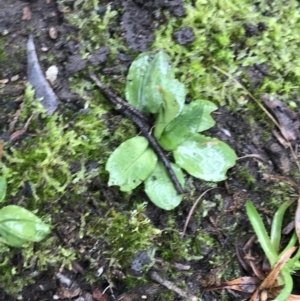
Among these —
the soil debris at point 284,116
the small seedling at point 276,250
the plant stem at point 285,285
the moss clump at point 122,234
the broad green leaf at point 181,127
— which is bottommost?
the plant stem at point 285,285

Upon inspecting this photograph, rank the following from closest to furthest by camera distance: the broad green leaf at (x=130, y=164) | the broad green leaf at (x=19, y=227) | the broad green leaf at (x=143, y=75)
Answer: the broad green leaf at (x=19, y=227) → the broad green leaf at (x=130, y=164) → the broad green leaf at (x=143, y=75)

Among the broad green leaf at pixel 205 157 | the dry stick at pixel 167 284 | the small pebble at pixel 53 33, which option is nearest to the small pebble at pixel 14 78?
the small pebble at pixel 53 33

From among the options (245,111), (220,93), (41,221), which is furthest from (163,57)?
(41,221)

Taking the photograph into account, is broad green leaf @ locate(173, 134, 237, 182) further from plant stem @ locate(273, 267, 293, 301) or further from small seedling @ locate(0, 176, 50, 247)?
small seedling @ locate(0, 176, 50, 247)

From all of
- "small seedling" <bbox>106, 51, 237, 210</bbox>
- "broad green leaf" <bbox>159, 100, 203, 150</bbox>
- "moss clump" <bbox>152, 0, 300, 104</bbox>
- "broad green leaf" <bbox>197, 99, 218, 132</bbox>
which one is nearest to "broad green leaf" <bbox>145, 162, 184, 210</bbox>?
"small seedling" <bbox>106, 51, 237, 210</bbox>

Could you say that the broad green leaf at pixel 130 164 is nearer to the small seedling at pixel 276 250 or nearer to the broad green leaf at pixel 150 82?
the broad green leaf at pixel 150 82

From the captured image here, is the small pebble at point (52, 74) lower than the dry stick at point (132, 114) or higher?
higher

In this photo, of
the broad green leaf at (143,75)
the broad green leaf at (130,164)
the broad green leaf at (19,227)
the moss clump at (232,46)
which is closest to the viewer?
the broad green leaf at (19,227)

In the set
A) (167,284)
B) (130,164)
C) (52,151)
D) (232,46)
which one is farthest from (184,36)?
(167,284)
